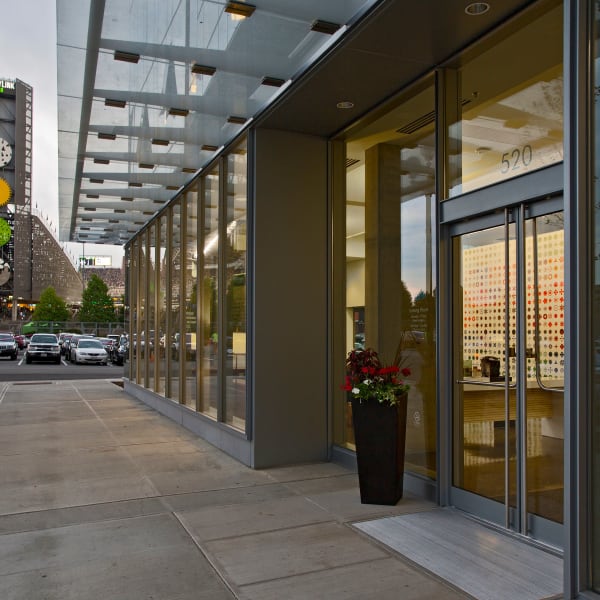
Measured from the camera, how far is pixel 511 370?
5172 mm

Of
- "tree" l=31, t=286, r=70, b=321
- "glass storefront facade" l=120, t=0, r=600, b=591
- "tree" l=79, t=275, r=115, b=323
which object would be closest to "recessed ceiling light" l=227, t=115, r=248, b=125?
"glass storefront facade" l=120, t=0, r=600, b=591

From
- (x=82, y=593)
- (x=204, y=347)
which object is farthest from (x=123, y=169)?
(x=82, y=593)

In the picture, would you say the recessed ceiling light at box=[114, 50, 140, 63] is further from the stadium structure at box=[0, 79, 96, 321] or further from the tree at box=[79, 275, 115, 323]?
the stadium structure at box=[0, 79, 96, 321]

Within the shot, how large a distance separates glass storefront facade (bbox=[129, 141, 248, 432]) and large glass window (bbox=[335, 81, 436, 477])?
Answer: 57.6 inches

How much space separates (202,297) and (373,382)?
504 cm

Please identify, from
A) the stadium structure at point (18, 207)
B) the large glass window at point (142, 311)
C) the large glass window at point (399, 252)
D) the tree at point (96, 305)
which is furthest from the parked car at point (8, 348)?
the stadium structure at point (18, 207)

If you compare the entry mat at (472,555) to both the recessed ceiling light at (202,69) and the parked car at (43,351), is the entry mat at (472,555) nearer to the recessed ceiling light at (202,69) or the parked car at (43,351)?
the recessed ceiling light at (202,69)

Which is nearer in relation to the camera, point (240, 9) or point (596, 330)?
point (596, 330)

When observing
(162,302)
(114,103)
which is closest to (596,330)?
(114,103)

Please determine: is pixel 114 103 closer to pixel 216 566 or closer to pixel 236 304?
pixel 236 304

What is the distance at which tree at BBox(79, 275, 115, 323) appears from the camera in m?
90.4

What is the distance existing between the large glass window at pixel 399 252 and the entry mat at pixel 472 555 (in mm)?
960

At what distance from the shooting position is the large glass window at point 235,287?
8195 millimetres

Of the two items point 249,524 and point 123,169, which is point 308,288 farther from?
point 123,169
